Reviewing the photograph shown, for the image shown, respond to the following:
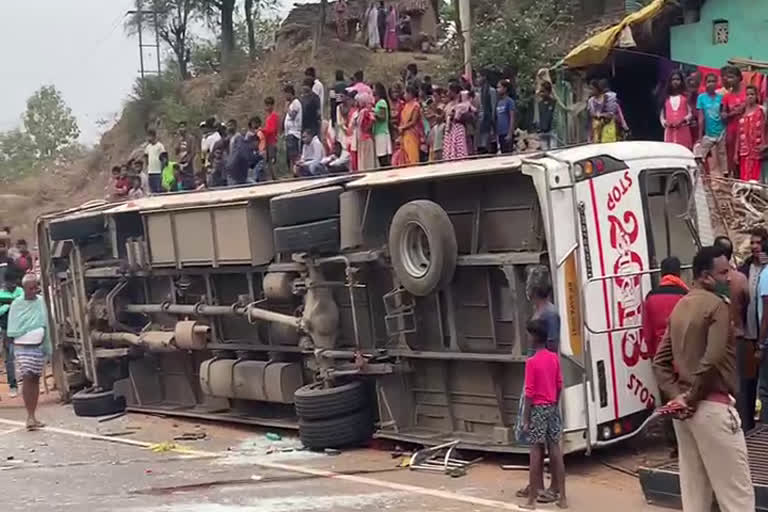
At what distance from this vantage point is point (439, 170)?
9438 mm

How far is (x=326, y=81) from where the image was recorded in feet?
87.8

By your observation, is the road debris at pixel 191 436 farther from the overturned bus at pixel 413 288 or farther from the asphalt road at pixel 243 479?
the overturned bus at pixel 413 288

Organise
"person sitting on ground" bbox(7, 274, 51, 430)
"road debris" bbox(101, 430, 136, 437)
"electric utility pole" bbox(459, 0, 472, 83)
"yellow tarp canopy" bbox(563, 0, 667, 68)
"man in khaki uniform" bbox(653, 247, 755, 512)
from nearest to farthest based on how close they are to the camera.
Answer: "man in khaki uniform" bbox(653, 247, 755, 512), "road debris" bbox(101, 430, 136, 437), "person sitting on ground" bbox(7, 274, 51, 430), "yellow tarp canopy" bbox(563, 0, 667, 68), "electric utility pole" bbox(459, 0, 472, 83)

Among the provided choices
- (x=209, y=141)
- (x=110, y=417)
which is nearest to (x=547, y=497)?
(x=110, y=417)

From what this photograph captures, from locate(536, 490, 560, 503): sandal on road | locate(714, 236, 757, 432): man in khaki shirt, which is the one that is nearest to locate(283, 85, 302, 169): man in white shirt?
locate(714, 236, 757, 432): man in khaki shirt

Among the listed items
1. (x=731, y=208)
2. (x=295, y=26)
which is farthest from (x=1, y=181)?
(x=731, y=208)

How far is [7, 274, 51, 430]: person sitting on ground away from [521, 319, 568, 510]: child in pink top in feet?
22.4

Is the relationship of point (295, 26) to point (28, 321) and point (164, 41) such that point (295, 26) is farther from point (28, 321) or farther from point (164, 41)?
point (28, 321)

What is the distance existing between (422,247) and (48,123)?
225 feet

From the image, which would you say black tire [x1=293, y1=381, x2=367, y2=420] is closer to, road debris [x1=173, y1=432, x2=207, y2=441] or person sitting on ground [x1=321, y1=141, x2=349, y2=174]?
road debris [x1=173, y1=432, x2=207, y2=441]

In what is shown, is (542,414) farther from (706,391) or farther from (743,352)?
(743,352)

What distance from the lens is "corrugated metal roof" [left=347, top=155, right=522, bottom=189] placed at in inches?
350

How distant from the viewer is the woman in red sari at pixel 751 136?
13.5 m

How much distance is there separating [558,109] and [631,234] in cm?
777
